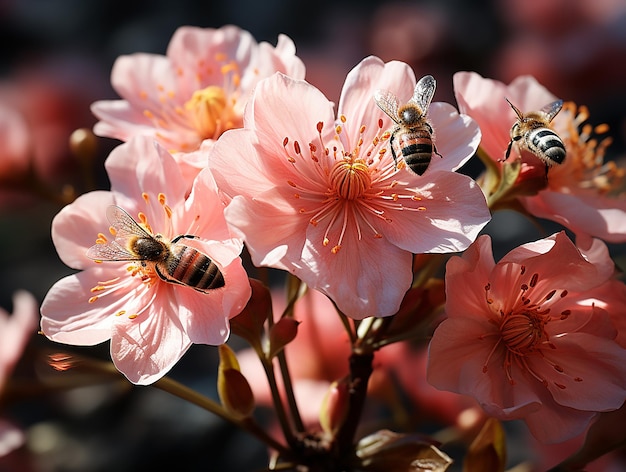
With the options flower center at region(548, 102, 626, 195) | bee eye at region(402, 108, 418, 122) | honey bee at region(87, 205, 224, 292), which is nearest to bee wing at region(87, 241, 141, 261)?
honey bee at region(87, 205, 224, 292)

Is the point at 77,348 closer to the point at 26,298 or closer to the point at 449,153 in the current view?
the point at 26,298

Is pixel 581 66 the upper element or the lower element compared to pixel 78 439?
upper

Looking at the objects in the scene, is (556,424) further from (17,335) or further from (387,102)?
(17,335)

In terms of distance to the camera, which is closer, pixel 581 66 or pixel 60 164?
pixel 60 164

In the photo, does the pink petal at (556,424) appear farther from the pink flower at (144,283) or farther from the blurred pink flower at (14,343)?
the blurred pink flower at (14,343)

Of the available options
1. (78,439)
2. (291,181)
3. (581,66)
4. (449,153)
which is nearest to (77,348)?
(78,439)

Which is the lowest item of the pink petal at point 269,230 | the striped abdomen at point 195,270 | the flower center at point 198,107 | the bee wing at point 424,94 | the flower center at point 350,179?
the striped abdomen at point 195,270

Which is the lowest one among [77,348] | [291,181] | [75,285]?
[77,348]

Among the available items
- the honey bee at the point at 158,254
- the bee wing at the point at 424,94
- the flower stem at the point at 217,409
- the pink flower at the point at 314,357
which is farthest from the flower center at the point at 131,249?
the pink flower at the point at 314,357
